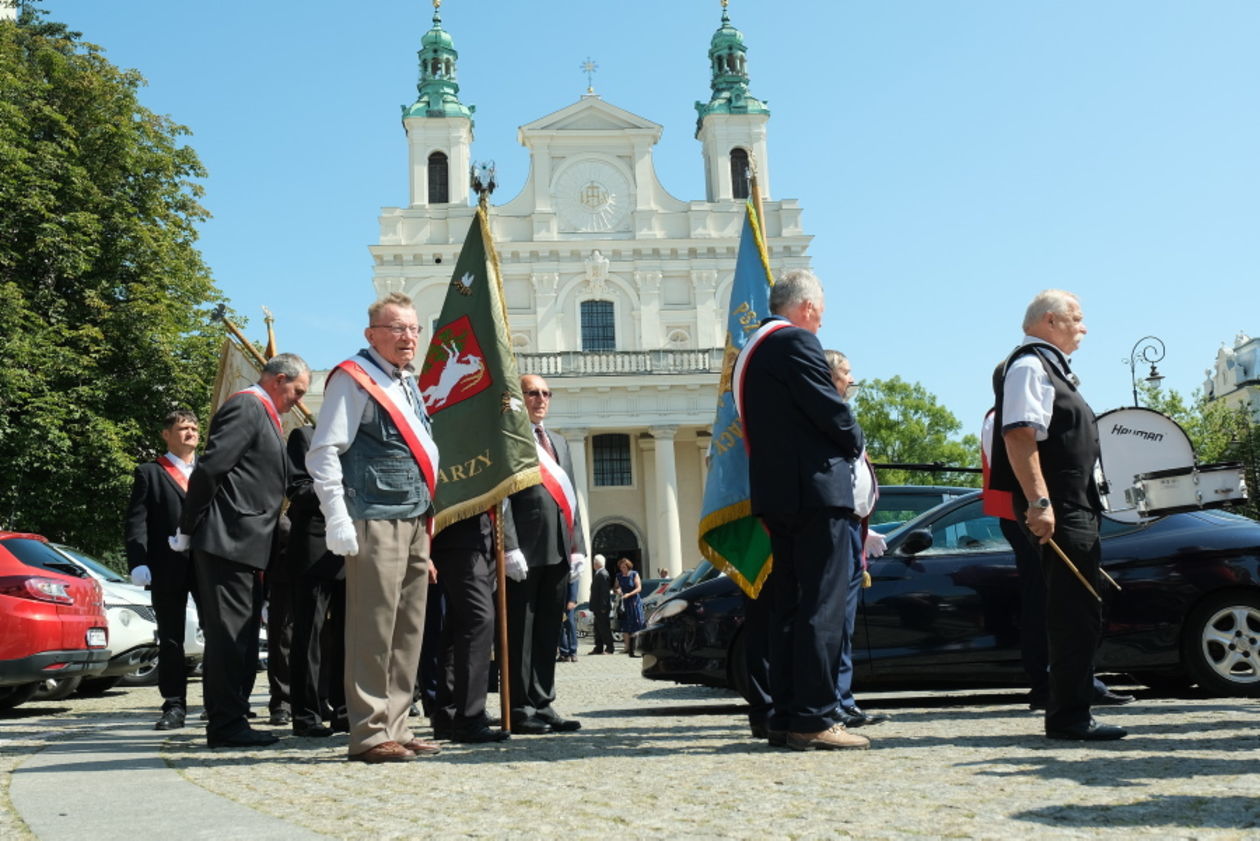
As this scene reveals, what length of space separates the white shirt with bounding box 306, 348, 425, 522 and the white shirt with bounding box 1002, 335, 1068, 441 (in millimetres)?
2683

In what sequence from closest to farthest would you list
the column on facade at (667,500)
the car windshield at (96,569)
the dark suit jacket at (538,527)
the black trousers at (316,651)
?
the dark suit jacket at (538,527)
the black trousers at (316,651)
the car windshield at (96,569)
the column on facade at (667,500)

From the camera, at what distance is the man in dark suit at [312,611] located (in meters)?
7.07

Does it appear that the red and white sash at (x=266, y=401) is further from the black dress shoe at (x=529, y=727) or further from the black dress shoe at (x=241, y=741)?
the black dress shoe at (x=529, y=727)

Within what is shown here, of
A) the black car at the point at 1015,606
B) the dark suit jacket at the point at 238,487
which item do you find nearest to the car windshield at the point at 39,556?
the dark suit jacket at the point at 238,487

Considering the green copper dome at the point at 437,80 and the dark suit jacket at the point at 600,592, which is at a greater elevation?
the green copper dome at the point at 437,80

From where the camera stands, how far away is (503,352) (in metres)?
7.07

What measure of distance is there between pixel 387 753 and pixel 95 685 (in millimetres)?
7975

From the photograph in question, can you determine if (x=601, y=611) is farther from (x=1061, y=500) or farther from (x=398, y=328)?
(x=1061, y=500)

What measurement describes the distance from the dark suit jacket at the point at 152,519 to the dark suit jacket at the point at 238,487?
1798 mm

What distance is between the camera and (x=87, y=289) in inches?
1016

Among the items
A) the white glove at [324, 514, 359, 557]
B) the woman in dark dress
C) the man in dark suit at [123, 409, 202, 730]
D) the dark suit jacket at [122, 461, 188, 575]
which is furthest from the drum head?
the woman in dark dress

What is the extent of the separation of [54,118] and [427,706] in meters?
22.2

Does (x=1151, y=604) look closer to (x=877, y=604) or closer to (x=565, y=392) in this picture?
(x=877, y=604)

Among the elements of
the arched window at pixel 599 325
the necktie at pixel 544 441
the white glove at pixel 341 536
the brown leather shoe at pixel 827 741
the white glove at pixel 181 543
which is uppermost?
the arched window at pixel 599 325
